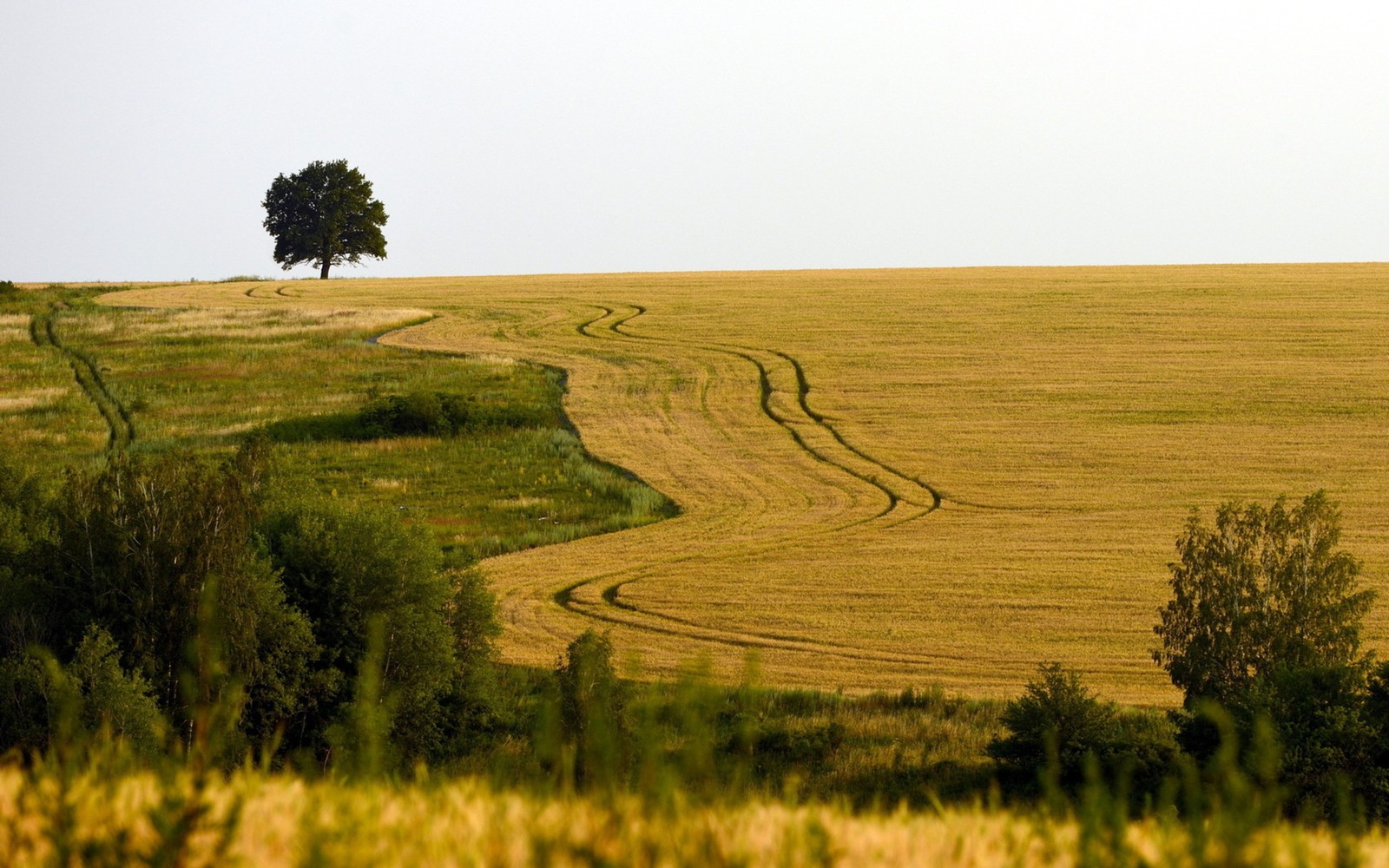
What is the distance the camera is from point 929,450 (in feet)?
125

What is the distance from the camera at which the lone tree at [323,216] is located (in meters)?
91.9

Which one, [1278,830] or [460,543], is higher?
[1278,830]

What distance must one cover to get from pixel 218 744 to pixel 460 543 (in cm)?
2677

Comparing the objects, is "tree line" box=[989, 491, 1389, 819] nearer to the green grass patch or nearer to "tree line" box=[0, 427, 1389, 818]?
"tree line" box=[0, 427, 1389, 818]

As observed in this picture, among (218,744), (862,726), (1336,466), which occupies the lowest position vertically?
(862,726)

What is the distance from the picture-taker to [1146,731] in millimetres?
17812

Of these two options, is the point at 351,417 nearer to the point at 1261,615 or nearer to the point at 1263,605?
the point at 1263,605

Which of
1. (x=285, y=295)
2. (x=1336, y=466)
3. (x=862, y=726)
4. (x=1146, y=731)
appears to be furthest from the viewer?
(x=285, y=295)

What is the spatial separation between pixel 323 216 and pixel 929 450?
210 ft

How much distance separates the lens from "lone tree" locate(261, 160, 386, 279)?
91.9m

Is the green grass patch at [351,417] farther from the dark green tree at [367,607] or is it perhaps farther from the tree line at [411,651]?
the tree line at [411,651]

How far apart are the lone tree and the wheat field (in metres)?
24.1

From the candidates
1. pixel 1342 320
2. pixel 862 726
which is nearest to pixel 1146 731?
pixel 862 726

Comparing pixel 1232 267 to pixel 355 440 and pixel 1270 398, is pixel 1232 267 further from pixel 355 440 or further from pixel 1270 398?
pixel 355 440
